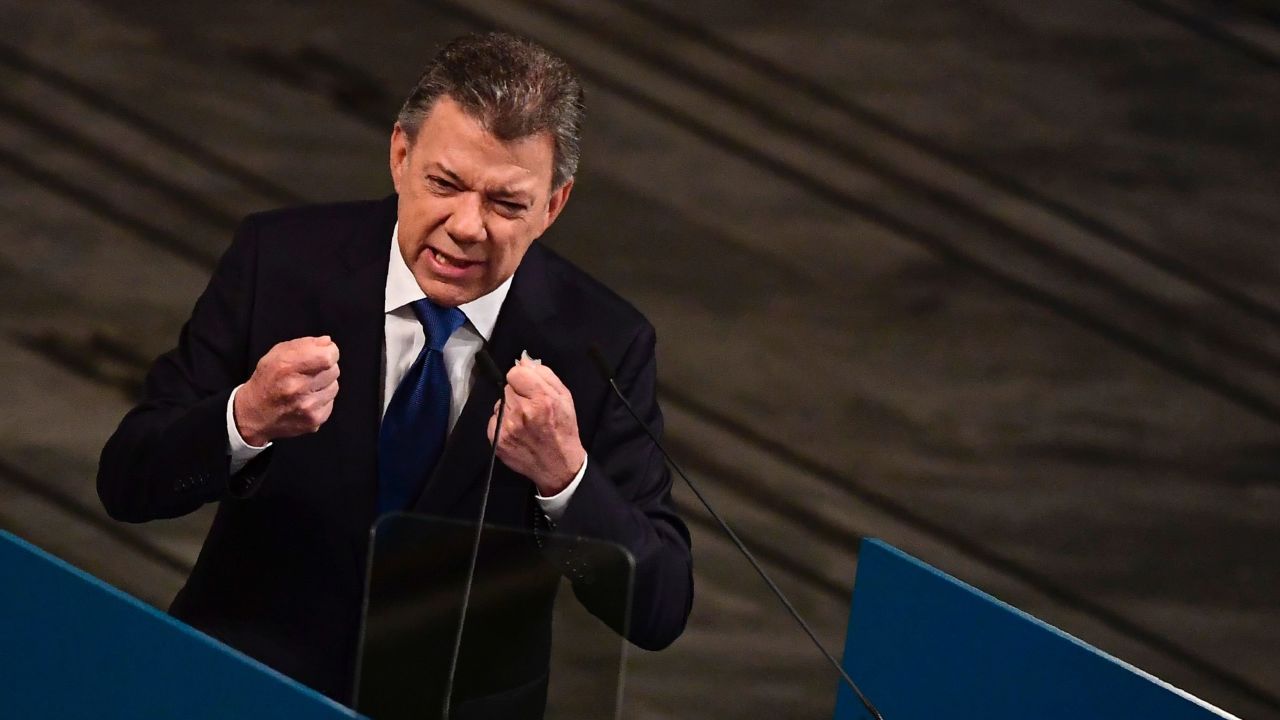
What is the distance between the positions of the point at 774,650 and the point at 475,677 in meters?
1.88

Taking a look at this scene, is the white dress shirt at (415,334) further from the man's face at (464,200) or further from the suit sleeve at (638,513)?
the suit sleeve at (638,513)

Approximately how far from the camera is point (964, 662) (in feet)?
5.78

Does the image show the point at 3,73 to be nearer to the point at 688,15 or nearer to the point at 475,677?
the point at 688,15

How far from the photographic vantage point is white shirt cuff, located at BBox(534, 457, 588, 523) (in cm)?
191

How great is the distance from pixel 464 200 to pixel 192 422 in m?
0.36

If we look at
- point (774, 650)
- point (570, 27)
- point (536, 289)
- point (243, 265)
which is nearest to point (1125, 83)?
point (570, 27)

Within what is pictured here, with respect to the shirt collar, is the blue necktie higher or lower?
lower

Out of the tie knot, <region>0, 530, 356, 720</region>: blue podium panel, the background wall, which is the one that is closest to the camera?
<region>0, 530, 356, 720</region>: blue podium panel

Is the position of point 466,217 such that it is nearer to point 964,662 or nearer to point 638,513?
point 638,513

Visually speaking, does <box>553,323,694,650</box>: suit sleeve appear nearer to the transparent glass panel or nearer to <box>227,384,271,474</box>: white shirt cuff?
the transparent glass panel

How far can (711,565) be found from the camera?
3.54 metres

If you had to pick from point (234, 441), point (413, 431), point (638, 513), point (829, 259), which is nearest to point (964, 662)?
point (638, 513)

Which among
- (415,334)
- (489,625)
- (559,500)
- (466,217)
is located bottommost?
(489,625)

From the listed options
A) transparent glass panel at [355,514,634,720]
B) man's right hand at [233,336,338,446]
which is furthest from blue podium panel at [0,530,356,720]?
man's right hand at [233,336,338,446]
